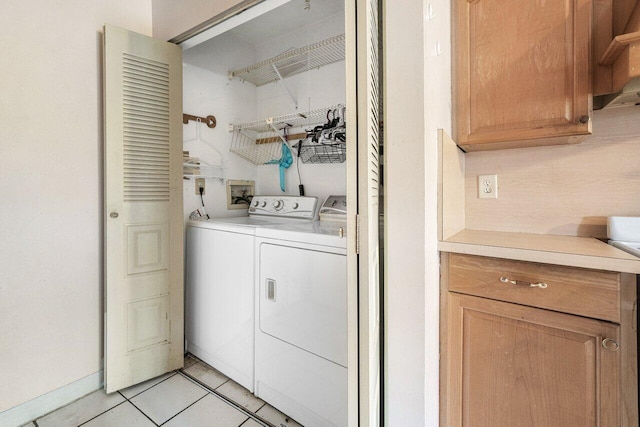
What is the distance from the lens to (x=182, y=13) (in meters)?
1.82

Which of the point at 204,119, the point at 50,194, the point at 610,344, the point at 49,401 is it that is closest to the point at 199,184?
the point at 204,119

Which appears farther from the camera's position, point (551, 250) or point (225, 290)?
point (225, 290)

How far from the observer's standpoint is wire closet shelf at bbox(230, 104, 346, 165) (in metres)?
2.10

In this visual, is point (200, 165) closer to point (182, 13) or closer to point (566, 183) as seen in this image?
point (182, 13)

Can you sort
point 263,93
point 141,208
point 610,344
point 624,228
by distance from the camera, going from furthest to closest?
1. point 263,93
2. point 141,208
3. point 624,228
4. point 610,344

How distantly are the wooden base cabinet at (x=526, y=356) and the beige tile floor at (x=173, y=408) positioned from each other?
0.96 meters

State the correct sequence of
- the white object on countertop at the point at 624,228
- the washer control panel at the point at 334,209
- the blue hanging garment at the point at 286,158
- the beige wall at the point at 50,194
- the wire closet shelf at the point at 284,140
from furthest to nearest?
1. the blue hanging garment at the point at 286,158
2. the wire closet shelf at the point at 284,140
3. the washer control panel at the point at 334,209
4. the beige wall at the point at 50,194
5. the white object on countertop at the point at 624,228

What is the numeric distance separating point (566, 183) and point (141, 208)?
7.54 feet

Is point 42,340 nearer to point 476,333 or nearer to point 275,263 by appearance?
point 275,263

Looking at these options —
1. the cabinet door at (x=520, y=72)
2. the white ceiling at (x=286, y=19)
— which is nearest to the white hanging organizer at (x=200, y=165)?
the white ceiling at (x=286, y=19)

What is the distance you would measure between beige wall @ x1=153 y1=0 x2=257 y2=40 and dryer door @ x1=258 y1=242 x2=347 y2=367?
1358 mm

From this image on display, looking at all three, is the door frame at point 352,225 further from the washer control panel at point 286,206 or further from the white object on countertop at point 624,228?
the washer control panel at point 286,206

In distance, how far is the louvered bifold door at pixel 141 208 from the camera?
1.68 meters

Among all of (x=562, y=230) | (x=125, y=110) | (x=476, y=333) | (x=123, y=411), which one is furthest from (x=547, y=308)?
(x=125, y=110)
